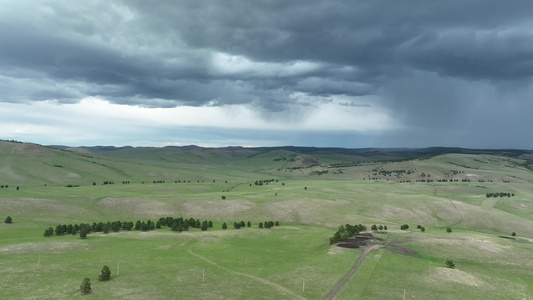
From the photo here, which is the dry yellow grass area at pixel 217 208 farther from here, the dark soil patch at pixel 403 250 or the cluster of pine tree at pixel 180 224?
the dark soil patch at pixel 403 250

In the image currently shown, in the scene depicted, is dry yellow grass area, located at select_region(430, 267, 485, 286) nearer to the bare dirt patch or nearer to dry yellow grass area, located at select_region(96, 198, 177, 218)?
the bare dirt patch

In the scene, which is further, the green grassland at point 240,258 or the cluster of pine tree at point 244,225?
the cluster of pine tree at point 244,225

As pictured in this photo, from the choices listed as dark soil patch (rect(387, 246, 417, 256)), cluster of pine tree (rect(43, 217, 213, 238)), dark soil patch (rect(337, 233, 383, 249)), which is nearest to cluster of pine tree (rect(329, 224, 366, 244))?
dark soil patch (rect(337, 233, 383, 249))

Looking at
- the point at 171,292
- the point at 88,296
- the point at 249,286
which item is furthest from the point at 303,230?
the point at 88,296

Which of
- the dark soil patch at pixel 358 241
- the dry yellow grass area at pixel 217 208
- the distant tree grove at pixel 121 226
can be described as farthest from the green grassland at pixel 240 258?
the dark soil patch at pixel 358 241

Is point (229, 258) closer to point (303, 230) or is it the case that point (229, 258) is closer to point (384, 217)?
point (303, 230)

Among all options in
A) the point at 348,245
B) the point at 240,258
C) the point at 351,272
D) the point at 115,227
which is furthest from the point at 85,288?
the point at 348,245

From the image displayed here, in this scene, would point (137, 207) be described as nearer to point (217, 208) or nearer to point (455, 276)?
point (217, 208)
